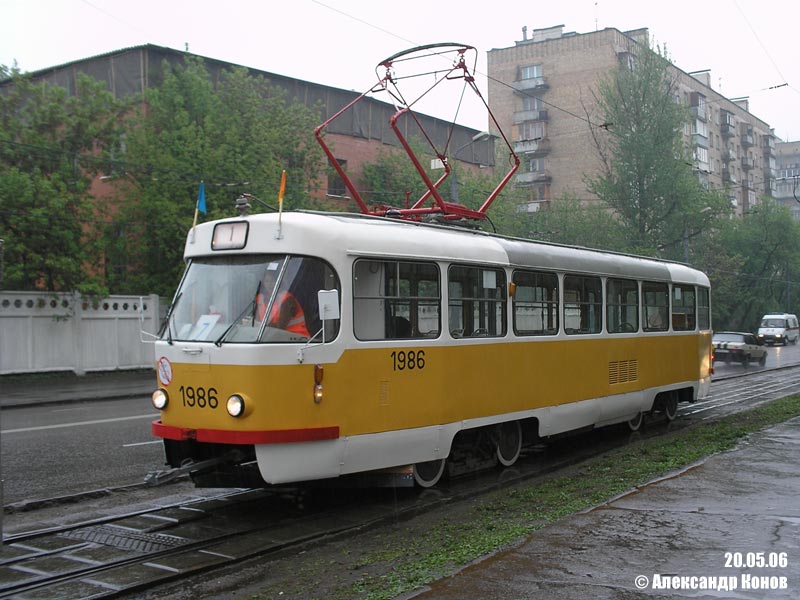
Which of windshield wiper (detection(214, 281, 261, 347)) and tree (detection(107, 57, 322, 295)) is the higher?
tree (detection(107, 57, 322, 295))

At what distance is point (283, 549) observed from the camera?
6.94 metres

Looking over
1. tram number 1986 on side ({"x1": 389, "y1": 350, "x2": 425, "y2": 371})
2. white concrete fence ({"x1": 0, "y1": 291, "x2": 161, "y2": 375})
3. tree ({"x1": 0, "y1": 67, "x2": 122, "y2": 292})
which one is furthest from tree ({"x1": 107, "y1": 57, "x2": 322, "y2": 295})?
tram number 1986 on side ({"x1": 389, "y1": 350, "x2": 425, "y2": 371})

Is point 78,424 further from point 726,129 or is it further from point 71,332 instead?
point 726,129

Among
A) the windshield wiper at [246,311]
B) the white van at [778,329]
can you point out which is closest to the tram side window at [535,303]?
the windshield wiper at [246,311]

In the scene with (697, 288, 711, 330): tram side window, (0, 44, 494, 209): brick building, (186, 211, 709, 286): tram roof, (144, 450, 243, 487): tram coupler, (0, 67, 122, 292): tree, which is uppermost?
(0, 44, 494, 209): brick building

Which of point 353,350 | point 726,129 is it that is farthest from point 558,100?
point 353,350

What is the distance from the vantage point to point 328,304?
7449mm

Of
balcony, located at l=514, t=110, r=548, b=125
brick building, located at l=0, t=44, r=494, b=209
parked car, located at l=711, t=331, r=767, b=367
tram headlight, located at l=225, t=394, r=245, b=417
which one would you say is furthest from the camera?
balcony, located at l=514, t=110, r=548, b=125

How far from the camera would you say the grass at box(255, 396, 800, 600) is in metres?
5.71

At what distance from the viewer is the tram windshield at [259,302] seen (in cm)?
759

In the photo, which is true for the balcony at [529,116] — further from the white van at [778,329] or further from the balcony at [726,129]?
the balcony at [726,129]

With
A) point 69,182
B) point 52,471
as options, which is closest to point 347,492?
point 52,471

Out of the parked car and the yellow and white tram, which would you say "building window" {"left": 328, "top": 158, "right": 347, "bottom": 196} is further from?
the yellow and white tram

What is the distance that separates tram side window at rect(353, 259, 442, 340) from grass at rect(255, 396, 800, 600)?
1.87m
